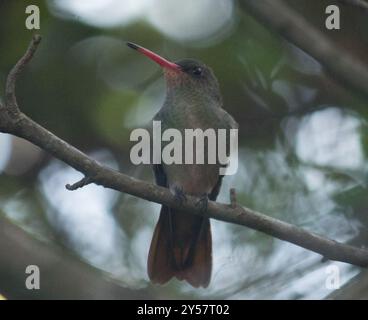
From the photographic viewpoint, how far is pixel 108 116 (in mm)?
5562

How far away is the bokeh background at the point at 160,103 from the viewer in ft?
17.2

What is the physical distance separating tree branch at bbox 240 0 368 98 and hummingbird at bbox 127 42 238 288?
98 centimetres

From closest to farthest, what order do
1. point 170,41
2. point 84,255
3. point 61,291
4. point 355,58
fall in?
point 61,291 → point 355,58 → point 84,255 → point 170,41

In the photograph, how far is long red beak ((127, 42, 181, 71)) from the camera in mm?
4952

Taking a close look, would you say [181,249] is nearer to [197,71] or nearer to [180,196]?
[180,196]

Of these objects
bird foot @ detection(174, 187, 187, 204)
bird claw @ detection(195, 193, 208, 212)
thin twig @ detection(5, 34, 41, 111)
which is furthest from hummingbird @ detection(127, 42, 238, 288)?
thin twig @ detection(5, 34, 41, 111)

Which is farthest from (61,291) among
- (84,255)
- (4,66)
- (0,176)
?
(4,66)

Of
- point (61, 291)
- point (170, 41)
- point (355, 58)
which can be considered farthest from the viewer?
point (170, 41)

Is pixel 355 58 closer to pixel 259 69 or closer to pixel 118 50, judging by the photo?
pixel 259 69

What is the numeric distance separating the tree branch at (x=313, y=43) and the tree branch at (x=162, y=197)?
781 millimetres

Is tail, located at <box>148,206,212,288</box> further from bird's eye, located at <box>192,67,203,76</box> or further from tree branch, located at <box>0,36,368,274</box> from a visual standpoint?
bird's eye, located at <box>192,67,203,76</box>

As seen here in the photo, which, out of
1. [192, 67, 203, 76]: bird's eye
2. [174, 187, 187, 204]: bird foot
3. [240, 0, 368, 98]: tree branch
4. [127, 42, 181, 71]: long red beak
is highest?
[240, 0, 368, 98]: tree branch

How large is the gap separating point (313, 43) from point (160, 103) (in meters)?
1.67
